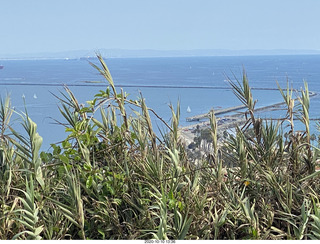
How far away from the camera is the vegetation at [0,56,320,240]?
59.9 inches

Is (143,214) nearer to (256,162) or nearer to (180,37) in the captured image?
(256,162)

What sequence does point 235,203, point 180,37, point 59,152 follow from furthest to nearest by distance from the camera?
point 180,37 < point 59,152 < point 235,203

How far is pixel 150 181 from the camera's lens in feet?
5.45

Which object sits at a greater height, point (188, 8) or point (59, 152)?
point (188, 8)

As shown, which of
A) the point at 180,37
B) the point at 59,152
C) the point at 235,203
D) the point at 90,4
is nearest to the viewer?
the point at 235,203

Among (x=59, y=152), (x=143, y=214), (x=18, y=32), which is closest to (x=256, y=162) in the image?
(x=143, y=214)

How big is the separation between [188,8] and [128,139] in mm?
176823

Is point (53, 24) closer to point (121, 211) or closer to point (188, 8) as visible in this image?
point (188, 8)

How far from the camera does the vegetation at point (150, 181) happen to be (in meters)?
1.52

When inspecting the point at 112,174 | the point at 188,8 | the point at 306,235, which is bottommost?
the point at 306,235

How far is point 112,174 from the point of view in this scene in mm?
1697

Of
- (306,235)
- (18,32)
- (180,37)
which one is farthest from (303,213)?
(18,32)

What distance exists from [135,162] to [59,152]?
32 cm

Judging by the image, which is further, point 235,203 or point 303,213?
point 235,203
